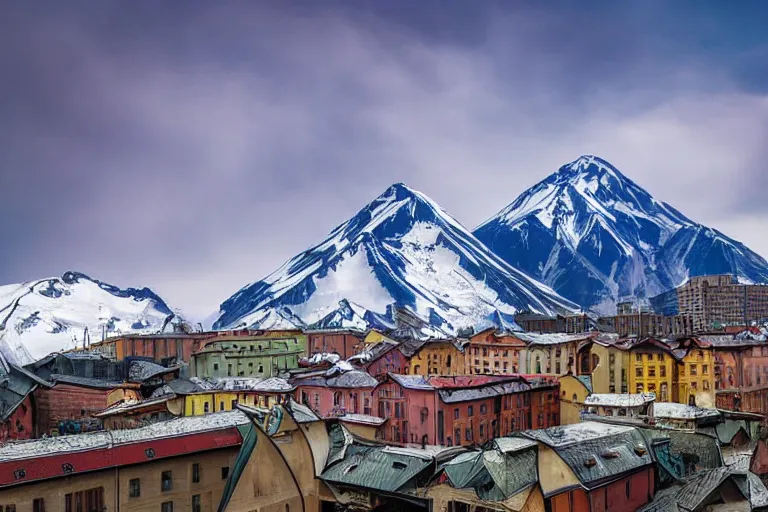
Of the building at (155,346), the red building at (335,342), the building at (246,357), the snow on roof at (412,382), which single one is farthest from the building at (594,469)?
the red building at (335,342)

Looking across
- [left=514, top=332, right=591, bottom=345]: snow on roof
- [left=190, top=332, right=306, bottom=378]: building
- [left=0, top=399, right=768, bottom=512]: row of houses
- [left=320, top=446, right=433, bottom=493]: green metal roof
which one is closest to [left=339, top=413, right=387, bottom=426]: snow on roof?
[left=0, top=399, right=768, bottom=512]: row of houses

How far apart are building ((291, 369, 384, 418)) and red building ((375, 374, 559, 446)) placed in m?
1.71

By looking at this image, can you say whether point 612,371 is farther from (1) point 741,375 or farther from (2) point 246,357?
(2) point 246,357

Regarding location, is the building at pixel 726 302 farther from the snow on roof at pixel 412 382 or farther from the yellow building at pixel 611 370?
the snow on roof at pixel 412 382

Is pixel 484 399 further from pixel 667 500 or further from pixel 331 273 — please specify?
pixel 331 273

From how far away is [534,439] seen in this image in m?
24.8

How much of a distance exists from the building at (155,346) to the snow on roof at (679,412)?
4740 cm

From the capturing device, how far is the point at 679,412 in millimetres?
37656

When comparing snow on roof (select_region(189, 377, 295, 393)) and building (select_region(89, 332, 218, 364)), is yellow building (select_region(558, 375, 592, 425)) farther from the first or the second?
building (select_region(89, 332, 218, 364))

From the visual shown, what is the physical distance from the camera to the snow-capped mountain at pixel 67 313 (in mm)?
92250

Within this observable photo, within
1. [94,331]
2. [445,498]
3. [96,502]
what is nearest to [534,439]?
[445,498]

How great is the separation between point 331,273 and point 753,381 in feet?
403

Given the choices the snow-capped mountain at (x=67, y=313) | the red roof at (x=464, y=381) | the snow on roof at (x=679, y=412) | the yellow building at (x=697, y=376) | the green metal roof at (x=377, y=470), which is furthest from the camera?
the snow-capped mountain at (x=67, y=313)

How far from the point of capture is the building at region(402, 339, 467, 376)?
197 ft
